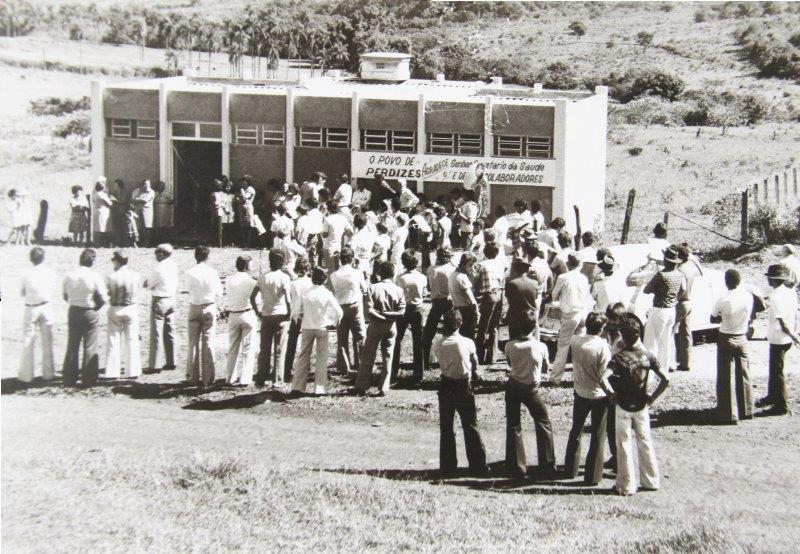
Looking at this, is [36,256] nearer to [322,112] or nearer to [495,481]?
[495,481]

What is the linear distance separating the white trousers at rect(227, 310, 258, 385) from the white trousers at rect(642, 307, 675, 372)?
15.0 ft

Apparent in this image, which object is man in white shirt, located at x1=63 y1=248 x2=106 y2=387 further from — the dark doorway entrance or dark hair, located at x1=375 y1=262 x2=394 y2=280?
the dark doorway entrance

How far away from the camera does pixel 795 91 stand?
41.5m

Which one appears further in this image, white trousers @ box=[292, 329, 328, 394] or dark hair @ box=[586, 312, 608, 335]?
white trousers @ box=[292, 329, 328, 394]

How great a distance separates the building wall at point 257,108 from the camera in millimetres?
21188

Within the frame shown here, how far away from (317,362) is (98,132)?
12.1 meters

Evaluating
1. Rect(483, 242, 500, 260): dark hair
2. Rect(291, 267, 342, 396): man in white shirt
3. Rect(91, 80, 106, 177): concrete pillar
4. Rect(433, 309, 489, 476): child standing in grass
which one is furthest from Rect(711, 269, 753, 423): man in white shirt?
Rect(91, 80, 106, 177): concrete pillar

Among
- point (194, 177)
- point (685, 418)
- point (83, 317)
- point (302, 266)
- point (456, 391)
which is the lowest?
point (685, 418)

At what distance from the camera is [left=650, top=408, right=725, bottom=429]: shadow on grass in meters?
10.5

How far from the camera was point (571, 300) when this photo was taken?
36.2ft

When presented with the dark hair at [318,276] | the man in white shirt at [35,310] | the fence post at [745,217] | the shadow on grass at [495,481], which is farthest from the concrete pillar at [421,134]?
the shadow on grass at [495,481]

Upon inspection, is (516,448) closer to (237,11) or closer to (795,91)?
(237,11)

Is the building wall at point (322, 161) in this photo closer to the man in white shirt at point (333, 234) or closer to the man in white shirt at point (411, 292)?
the man in white shirt at point (333, 234)

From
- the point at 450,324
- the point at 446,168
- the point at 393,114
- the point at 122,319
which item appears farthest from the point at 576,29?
the point at 450,324
